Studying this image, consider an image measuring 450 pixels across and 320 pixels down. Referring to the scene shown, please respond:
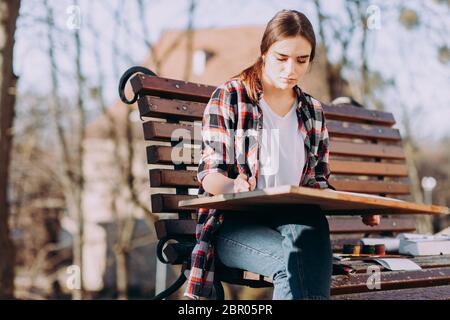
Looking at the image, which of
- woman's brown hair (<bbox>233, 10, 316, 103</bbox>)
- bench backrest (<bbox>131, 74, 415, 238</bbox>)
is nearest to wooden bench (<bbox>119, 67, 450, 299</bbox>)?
bench backrest (<bbox>131, 74, 415, 238</bbox>)

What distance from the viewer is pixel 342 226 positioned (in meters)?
3.64

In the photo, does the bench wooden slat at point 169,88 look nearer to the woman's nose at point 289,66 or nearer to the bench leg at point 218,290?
the woman's nose at point 289,66

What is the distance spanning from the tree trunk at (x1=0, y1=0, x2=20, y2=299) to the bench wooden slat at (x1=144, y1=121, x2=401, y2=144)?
313 cm

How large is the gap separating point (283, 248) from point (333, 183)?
5.47ft

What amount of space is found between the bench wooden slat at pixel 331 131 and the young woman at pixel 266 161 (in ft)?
1.73

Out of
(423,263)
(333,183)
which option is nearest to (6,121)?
(333,183)

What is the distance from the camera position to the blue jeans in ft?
6.50

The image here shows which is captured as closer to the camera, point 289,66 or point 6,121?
point 289,66

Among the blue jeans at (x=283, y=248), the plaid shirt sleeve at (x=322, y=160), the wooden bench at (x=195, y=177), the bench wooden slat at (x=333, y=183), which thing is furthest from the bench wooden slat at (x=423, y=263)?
the bench wooden slat at (x=333, y=183)

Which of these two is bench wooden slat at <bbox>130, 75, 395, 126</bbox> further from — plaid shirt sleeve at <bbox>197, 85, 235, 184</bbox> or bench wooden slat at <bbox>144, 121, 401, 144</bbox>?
plaid shirt sleeve at <bbox>197, 85, 235, 184</bbox>

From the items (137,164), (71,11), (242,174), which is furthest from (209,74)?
(242,174)

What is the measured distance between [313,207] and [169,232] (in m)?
0.81

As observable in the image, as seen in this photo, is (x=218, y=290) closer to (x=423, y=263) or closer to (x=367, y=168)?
(x=423, y=263)

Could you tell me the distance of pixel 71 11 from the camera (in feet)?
12.5
